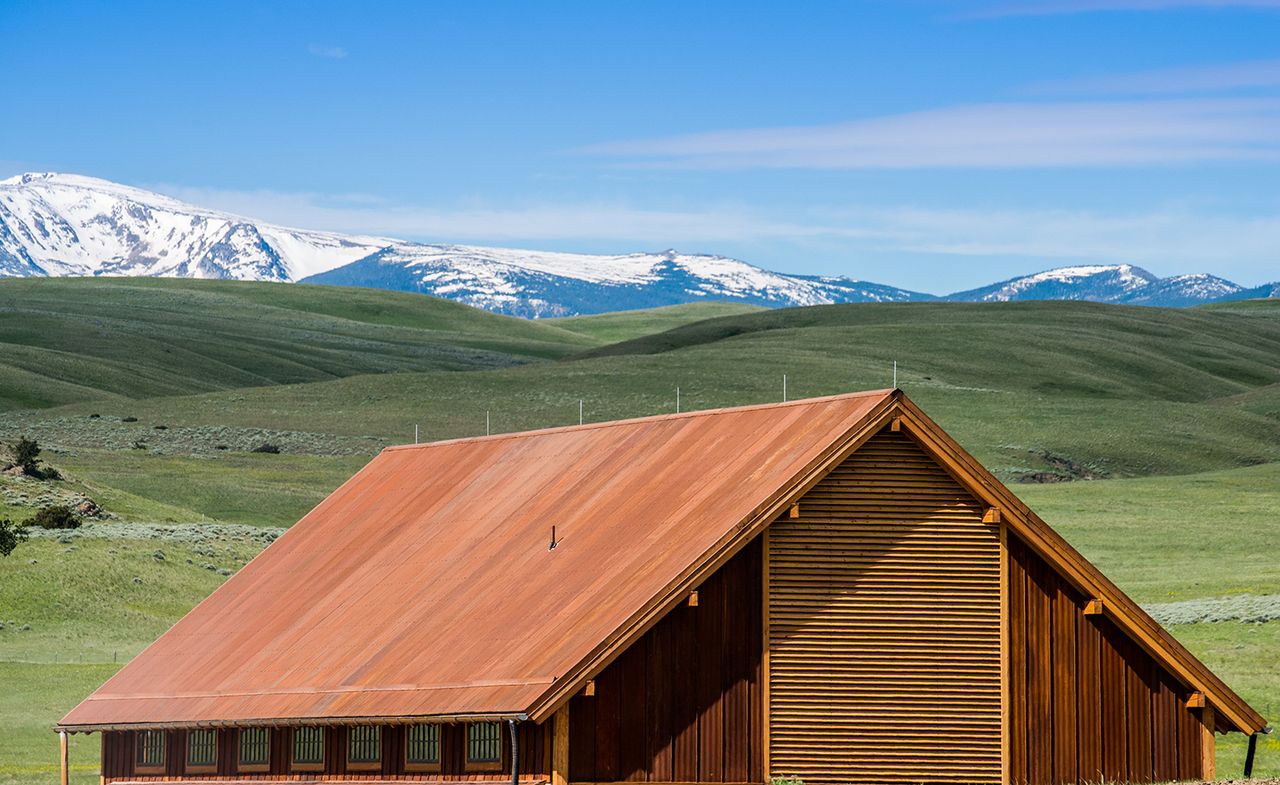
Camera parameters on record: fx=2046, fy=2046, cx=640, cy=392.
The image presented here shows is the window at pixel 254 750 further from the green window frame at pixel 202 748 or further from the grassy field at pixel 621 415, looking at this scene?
the grassy field at pixel 621 415

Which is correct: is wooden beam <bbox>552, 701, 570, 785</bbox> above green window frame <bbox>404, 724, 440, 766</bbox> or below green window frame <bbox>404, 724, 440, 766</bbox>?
above

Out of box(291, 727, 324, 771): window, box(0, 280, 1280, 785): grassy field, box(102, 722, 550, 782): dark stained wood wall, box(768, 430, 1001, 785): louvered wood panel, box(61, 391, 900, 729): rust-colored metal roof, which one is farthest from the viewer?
box(0, 280, 1280, 785): grassy field

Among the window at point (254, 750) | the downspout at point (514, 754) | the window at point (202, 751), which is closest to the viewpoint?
the downspout at point (514, 754)

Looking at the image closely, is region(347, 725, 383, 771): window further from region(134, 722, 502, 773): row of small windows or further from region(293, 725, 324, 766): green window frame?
region(293, 725, 324, 766): green window frame

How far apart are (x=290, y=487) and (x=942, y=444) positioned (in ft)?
226

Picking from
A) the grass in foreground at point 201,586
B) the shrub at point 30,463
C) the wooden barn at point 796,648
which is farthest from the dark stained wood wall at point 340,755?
the shrub at point 30,463

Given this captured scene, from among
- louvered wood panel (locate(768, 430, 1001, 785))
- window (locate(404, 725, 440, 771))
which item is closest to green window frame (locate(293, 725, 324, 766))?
window (locate(404, 725, 440, 771))

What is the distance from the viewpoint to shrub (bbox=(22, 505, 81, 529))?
2746 inches

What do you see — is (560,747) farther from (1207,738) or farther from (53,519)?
(53,519)

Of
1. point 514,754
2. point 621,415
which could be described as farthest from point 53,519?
point 621,415

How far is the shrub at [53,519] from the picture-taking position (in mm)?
69750

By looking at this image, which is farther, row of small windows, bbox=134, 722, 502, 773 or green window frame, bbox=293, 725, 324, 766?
green window frame, bbox=293, 725, 324, 766

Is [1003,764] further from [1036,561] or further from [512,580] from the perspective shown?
[512,580]

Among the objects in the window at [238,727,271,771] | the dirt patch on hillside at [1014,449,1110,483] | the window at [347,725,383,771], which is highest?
the dirt patch on hillside at [1014,449,1110,483]
